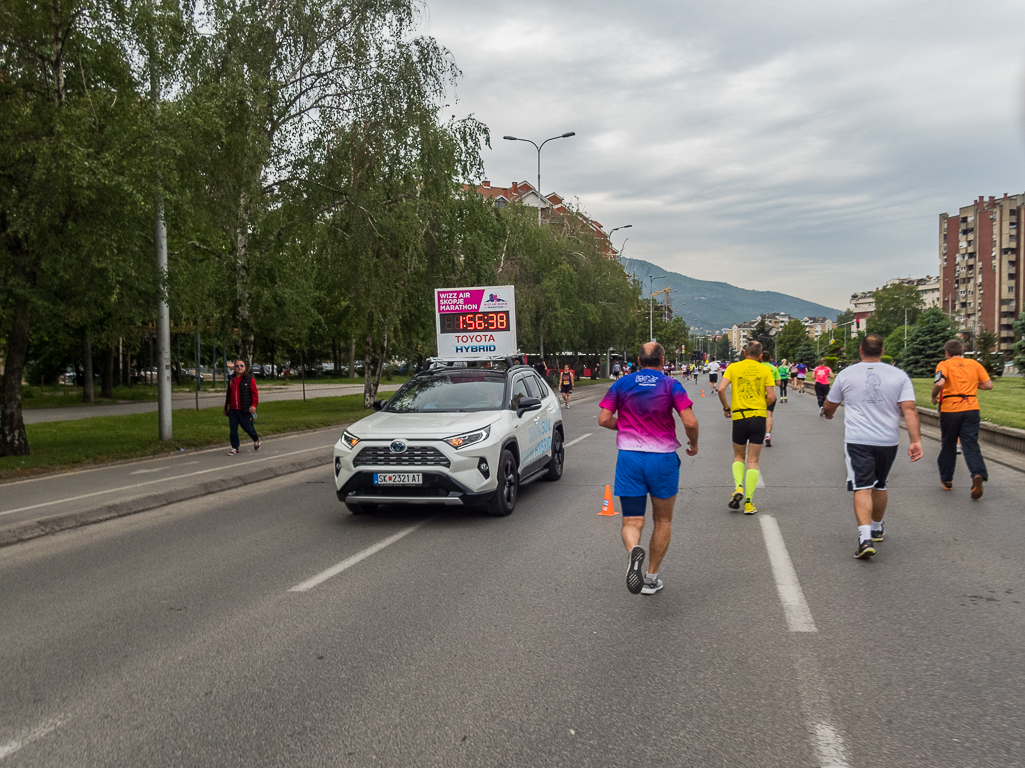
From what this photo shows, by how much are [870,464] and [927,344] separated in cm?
5165

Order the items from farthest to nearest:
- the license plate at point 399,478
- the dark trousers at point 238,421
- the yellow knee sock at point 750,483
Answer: the dark trousers at point 238,421, the yellow knee sock at point 750,483, the license plate at point 399,478

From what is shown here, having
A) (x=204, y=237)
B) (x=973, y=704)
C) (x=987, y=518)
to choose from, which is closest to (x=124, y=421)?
(x=204, y=237)

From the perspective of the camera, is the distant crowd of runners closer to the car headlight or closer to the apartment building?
the car headlight

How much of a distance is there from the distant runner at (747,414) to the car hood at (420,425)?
2.58m

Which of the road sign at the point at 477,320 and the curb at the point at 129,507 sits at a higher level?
the road sign at the point at 477,320

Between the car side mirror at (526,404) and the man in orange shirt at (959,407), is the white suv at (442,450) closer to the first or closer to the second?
the car side mirror at (526,404)

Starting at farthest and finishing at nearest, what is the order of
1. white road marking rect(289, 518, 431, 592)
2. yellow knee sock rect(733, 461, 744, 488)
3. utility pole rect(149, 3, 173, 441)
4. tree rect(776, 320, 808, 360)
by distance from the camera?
tree rect(776, 320, 808, 360), utility pole rect(149, 3, 173, 441), yellow knee sock rect(733, 461, 744, 488), white road marking rect(289, 518, 431, 592)

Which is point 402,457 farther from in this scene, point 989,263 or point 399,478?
point 989,263

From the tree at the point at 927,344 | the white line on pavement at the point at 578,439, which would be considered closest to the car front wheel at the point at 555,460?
the white line on pavement at the point at 578,439

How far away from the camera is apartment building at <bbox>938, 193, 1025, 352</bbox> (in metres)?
119

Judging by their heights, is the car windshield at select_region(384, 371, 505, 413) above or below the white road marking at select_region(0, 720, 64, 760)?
above

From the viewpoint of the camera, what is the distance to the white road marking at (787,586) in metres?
5.09

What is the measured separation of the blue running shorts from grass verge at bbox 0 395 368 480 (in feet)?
36.5

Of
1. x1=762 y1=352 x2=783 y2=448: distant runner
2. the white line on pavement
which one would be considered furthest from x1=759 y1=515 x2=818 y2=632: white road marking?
the white line on pavement
